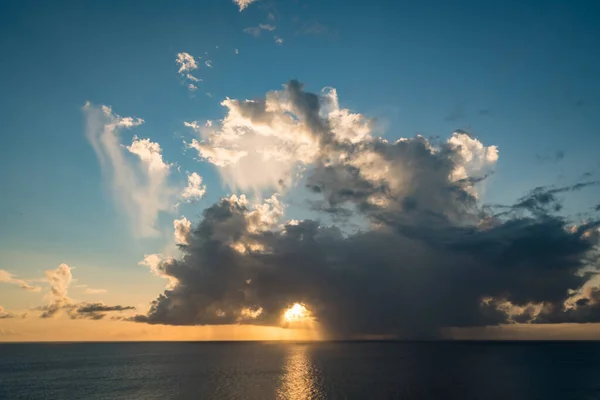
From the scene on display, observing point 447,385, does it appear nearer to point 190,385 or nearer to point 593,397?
point 593,397

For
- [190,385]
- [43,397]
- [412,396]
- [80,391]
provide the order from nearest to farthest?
[412,396] < [43,397] < [80,391] < [190,385]

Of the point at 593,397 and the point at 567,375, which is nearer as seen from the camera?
the point at 593,397

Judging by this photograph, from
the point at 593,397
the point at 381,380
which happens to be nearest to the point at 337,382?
the point at 381,380

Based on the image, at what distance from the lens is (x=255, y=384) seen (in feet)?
387

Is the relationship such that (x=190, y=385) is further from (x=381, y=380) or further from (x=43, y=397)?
(x=381, y=380)

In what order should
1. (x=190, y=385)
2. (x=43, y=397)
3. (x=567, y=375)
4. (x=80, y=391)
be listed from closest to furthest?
(x=43, y=397) → (x=80, y=391) → (x=190, y=385) → (x=567, y=375)

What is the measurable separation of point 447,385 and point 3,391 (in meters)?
134

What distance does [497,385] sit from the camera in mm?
111875

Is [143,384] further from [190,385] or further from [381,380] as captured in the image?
[381,380]

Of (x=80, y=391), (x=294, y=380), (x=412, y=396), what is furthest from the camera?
(x=294, y=380)

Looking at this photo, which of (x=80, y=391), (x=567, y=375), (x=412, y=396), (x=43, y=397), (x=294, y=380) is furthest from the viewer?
(x=567, y=375)

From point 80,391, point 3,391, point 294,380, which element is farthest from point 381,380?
point 3,391

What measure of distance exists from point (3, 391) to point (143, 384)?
1564 inches

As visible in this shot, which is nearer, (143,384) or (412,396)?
(412,396)
